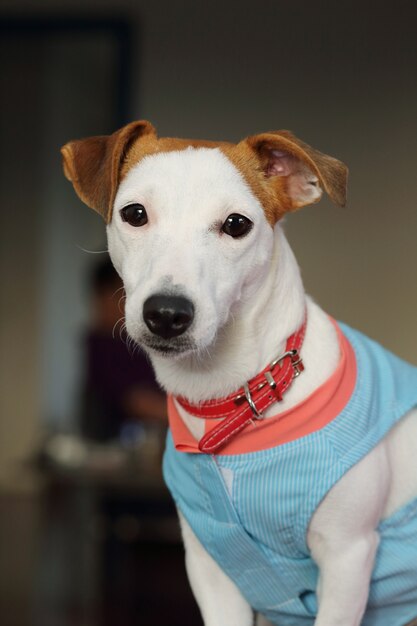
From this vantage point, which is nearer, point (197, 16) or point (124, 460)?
point (124, 460)

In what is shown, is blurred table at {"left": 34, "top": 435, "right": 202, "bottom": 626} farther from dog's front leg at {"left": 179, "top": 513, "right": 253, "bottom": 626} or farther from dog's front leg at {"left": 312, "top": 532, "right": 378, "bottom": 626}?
dog's front leg at {"left": 312, "top": 532, "right": 378, "bottom": 626}

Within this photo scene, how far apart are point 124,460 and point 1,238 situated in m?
2.96

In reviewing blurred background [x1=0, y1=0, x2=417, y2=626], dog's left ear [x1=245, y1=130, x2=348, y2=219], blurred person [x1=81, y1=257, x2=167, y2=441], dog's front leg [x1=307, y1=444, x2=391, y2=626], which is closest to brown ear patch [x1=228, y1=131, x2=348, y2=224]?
dog's left ear [x1=245, y1=130, x2=348, y2=219]

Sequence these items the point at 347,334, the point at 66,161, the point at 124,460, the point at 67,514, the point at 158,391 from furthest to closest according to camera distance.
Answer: the point at 67,514 < the point at 158,391 < the point at 124,460 < the point at 347,334 < the point at 66,161

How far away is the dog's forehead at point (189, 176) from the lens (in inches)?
69.9

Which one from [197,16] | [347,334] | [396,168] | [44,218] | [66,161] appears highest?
[66,161]

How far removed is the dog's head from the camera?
1688 mm

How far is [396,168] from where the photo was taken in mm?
5105

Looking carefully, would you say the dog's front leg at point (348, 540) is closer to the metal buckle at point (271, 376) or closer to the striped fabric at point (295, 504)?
the striped fabric at point (295, 504)

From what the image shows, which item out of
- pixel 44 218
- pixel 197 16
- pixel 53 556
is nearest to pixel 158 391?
pixel 53 556

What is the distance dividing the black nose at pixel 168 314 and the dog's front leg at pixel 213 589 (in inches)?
19.0

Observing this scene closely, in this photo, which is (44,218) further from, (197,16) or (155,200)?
(155,200)

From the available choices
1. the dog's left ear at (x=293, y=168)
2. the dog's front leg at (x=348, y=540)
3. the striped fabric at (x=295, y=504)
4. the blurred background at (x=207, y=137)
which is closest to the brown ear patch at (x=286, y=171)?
the dog's left ear at (x=293, y=168)

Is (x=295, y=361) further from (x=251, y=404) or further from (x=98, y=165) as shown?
(x=98, y=165)
